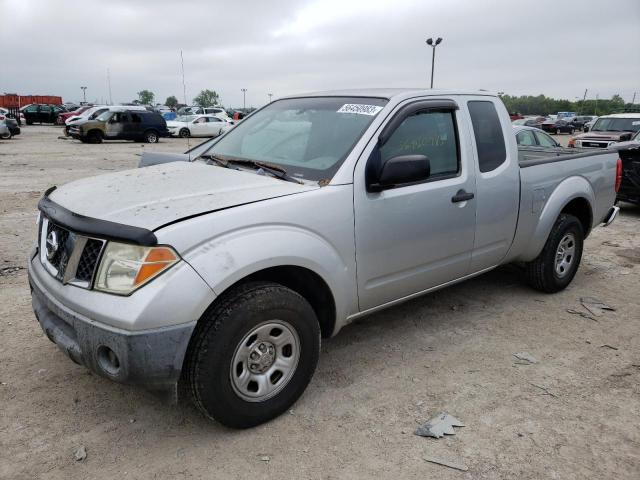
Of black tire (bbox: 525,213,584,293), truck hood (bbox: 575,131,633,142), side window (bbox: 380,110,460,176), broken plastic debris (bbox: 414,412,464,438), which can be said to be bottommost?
broken plastic debris (bbox: 414,412,464,438)

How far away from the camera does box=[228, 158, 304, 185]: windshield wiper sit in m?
3.11

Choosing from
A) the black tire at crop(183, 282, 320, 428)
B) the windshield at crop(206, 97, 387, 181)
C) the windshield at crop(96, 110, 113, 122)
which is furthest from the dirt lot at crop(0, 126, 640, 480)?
the windshield at crop(96, 110, 113, 122)

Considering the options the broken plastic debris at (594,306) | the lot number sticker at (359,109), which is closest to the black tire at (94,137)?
the lot number sticker at (359,109)

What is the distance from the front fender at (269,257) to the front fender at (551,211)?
2189 millimetres

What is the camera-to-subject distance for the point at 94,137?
23781 millimetres

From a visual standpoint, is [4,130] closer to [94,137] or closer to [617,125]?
[94,137]

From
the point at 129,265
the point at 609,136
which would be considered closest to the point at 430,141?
the point at 129,265

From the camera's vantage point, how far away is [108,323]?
234 cm

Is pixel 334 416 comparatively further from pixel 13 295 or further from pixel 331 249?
pixel 13 295

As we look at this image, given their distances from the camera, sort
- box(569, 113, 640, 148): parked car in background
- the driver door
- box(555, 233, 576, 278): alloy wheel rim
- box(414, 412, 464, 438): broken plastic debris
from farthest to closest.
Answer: box(569, 113, 640, 148): parked car in background < box(555, 233, 576, 278): alloy wheel rim < the driver door < box(414, 412, 464, 438): broken plastic debris

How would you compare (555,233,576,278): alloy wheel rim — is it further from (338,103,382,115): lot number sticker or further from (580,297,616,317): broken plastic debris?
(338,103,382,115): lot number sticker

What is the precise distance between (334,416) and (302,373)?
0.31m

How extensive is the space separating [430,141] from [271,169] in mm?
1157

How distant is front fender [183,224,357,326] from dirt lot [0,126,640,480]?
26.5 inches
